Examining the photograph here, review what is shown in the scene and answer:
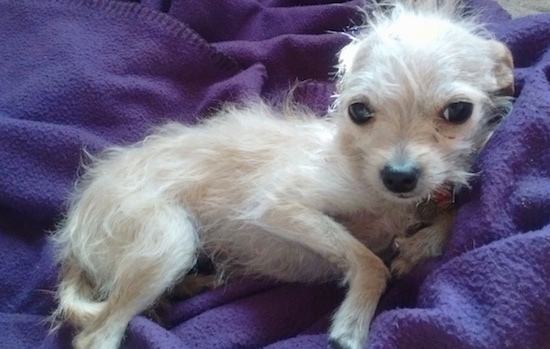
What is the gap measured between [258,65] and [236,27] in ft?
0.84

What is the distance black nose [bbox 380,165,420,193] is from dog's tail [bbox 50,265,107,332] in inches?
34.3

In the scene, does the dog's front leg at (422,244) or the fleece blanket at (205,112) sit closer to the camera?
the fleece blanket at (205,112)

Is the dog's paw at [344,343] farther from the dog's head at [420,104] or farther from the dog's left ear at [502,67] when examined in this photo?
the dog's left ear at [502,67]

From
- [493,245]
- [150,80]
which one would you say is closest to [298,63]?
[150,80]

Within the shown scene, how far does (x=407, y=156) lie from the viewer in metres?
1.64

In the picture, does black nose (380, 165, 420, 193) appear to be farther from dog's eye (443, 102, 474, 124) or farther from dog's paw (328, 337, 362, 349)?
dog's paw (328, 337, 362, 349)

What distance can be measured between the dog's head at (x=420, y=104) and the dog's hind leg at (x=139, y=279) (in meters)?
0.56

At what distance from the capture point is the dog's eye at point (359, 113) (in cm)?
175

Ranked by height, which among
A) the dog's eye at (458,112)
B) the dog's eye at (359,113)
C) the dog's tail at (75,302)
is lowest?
the dog's tail at (75,302)

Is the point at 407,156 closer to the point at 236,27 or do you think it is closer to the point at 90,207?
the point at 90,207

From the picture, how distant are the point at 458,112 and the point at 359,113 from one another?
0.24 meters

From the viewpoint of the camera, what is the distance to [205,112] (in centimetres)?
Answer: 261

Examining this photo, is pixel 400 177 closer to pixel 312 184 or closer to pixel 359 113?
pixel 359 113

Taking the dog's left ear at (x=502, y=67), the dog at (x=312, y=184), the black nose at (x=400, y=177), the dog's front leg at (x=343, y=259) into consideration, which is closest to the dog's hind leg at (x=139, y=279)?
the dog at (x=312, y=184)
